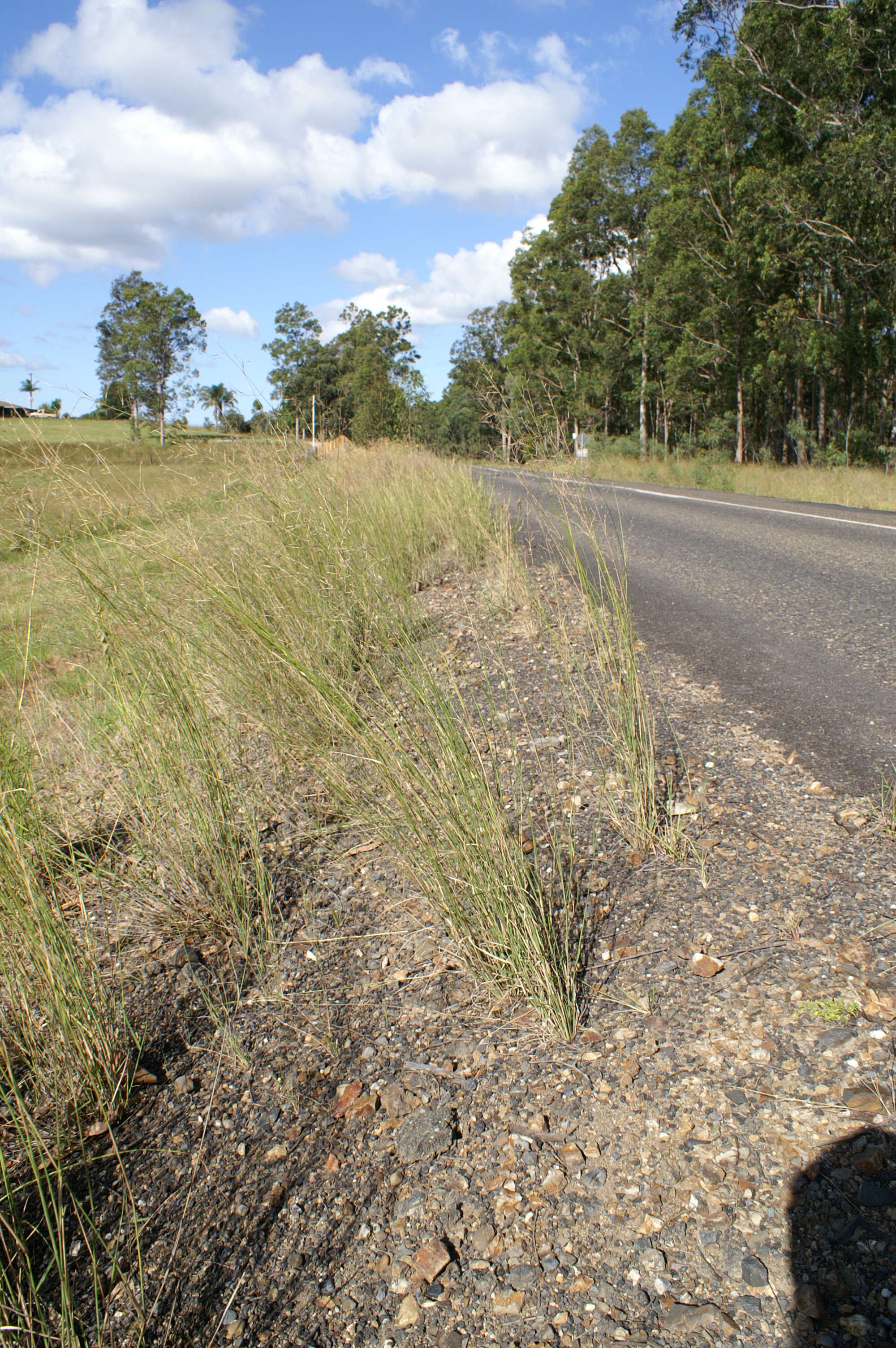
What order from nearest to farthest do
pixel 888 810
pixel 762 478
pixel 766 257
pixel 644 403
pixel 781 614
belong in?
1. pixel 888 810
2. pixel 781 614
3. pixel 762 478
4. pixel 766 257
5. pixel 644 403

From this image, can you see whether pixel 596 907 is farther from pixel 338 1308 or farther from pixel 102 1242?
pixel 102 1242

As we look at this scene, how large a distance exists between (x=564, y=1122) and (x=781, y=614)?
141 inches

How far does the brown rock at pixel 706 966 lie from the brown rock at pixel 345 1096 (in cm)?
79

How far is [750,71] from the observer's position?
17797 mm

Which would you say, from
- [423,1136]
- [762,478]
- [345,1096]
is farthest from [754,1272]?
[762,478]

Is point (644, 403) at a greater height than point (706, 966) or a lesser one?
greater

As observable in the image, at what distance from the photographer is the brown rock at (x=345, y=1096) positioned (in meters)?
1.68

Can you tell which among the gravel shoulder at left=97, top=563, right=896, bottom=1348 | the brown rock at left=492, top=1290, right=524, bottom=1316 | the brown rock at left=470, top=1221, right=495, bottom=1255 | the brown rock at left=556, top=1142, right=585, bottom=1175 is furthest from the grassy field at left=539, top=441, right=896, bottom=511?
the brown rock at left=492, top=1290, right=524, bottom=1316

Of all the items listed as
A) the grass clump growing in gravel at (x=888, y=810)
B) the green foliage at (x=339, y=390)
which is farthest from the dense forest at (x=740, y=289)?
the grass clump growing in gravel at (x=888, y=810)

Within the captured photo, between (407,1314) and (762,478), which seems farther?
(762,478)

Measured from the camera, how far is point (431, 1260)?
1.35 metres

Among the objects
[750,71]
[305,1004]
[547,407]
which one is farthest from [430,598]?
[750,71]

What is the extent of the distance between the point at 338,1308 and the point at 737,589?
4.69m

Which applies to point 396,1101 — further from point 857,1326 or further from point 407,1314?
point 857,1326
